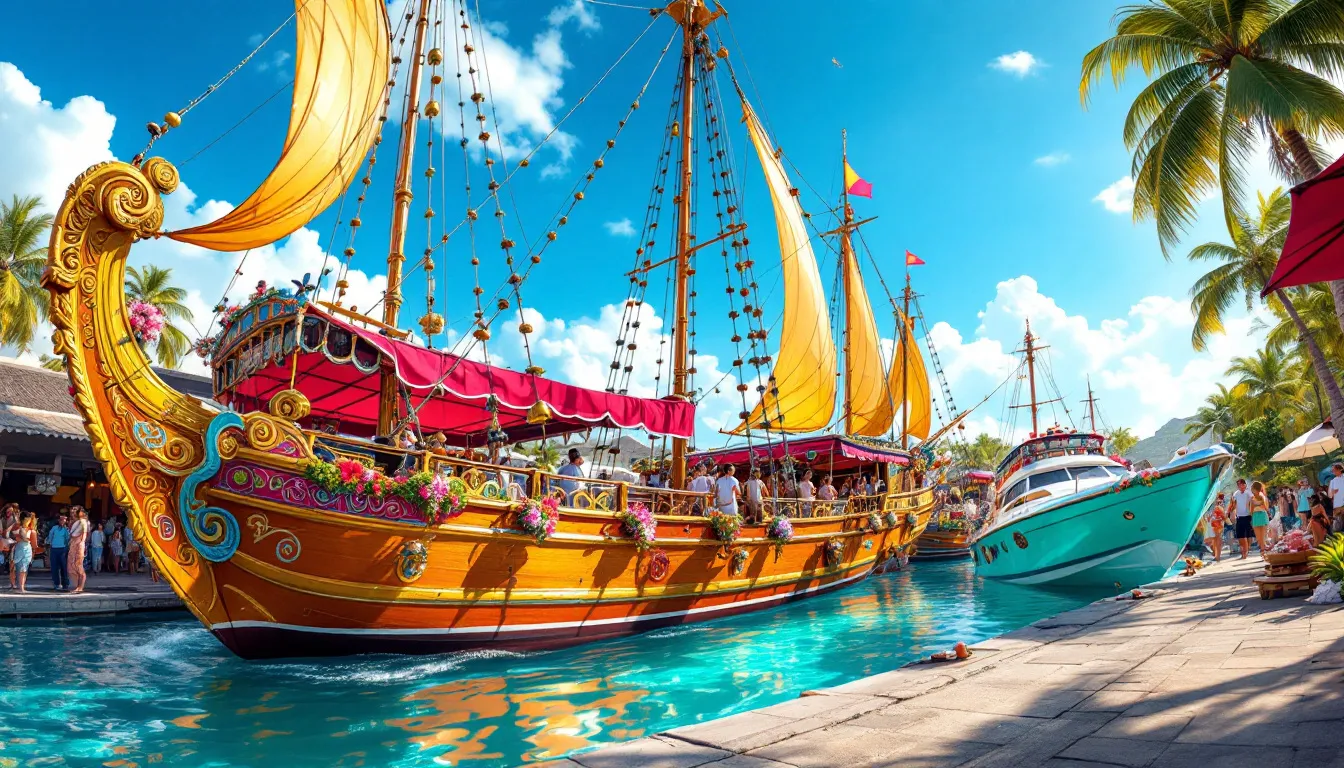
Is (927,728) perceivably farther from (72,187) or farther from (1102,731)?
(72,187)

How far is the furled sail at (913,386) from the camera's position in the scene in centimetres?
3299

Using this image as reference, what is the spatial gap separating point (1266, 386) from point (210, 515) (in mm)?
44532

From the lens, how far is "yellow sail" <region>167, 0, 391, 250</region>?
833 cm

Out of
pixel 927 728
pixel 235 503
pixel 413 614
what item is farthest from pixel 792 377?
pixel 927 728

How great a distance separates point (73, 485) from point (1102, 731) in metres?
23.6

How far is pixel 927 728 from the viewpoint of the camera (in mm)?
3992

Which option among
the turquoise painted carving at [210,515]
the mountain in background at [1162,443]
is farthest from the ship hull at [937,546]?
the mountain in background at [1162,443]

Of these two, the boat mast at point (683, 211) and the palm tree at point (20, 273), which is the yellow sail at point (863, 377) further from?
the palm tree at point (20, 273)

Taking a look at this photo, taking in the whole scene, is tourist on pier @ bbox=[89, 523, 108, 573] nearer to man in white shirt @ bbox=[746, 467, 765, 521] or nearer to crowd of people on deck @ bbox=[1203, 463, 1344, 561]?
man in white shirt @ bbox=[746, 467, 765, 521]

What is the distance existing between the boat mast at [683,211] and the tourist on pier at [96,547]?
13.7 metres

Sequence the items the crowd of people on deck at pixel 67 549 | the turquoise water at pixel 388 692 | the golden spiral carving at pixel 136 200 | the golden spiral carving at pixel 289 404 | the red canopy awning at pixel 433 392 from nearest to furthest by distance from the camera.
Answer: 1. the turquoise water at pixel 388 692
2. the golden spiral carving at pixel 136 200
3. the golden spiral carving at pixel 289 404
4. the red canopy awning at pixel 433 392
5. the crowd of people on deck at pixel 67 549

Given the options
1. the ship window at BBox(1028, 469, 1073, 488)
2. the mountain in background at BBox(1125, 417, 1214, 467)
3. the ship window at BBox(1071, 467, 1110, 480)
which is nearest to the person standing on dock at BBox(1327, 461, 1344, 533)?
the ship window at BBox(1071, 467, 1110, 480)

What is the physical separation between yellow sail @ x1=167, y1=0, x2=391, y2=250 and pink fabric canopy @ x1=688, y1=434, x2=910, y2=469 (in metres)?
11.1

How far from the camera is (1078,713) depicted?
13.1 feet
